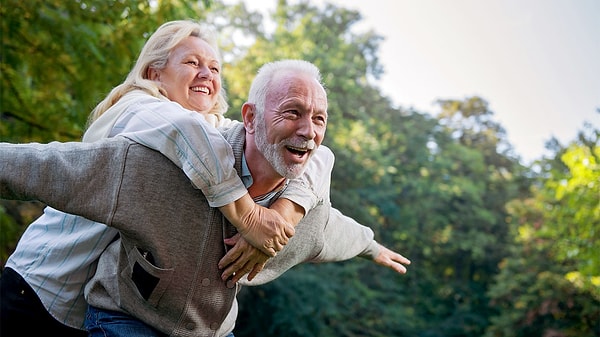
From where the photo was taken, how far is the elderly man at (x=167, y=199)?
1.78 metres

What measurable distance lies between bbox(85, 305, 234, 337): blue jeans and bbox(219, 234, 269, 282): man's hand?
273 millimetres

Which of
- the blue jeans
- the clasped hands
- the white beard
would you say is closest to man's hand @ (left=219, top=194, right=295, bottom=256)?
the clasped hands

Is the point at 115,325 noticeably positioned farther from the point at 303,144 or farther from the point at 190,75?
the point at 190,75

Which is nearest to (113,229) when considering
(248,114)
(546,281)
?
(248,114)

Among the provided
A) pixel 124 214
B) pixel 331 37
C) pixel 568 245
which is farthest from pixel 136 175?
pixel 331 37

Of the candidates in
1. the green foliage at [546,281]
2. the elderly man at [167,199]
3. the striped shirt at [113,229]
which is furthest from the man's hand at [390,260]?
the green foliage at [546,281]

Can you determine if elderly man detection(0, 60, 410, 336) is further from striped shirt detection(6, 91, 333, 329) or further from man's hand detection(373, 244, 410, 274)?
man's hand detection(373, 244, 410, 274)

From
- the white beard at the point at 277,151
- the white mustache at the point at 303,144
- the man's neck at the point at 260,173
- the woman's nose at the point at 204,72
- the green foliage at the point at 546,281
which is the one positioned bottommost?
the man's neck at the point at 260,173

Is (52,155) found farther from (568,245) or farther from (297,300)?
(297,300)

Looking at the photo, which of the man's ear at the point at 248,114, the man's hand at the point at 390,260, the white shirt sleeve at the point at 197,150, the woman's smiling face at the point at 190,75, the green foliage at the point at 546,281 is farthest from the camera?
the green foliage at the point at 546,281

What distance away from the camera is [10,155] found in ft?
5.66

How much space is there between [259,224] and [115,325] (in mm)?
513

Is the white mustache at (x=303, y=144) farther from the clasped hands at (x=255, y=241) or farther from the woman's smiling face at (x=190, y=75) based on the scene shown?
the woman's smiling face at (x=190, y=75)

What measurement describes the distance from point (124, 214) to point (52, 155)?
0.81 feet
